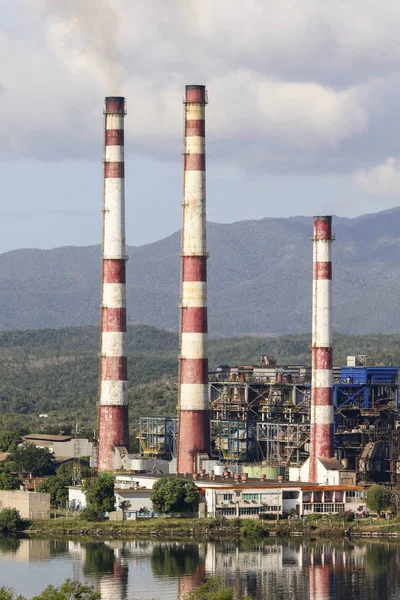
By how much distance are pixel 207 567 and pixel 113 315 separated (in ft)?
77.7

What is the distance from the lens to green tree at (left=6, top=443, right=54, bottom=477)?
308 ft

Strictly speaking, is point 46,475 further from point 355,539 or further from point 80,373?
point 80,373

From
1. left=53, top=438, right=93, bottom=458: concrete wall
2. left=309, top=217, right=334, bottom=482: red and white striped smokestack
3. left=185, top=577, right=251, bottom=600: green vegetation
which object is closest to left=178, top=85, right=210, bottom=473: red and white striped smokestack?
left=309, top=217, right=334, bottom=482: red and white striped smokestack

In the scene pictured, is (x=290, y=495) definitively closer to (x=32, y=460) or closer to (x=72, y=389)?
(x=32, y=460)

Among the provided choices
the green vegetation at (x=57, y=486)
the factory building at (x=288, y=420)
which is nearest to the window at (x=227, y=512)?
the factory building at (x=288, y=420)

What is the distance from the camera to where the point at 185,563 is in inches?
2687

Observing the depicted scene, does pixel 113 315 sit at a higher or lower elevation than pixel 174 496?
higher

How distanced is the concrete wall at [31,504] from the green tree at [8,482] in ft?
15.6

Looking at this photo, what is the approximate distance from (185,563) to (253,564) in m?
2.73

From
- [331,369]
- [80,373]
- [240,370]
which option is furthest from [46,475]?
[80,373]

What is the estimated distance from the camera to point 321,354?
8381cm

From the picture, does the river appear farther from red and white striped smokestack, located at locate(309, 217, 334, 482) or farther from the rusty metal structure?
the rusty metal structure

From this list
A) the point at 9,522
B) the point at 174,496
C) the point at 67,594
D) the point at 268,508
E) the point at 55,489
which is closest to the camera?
the point at 67,594

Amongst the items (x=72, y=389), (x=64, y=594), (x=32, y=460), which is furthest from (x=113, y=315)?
(x=72, y=389)
